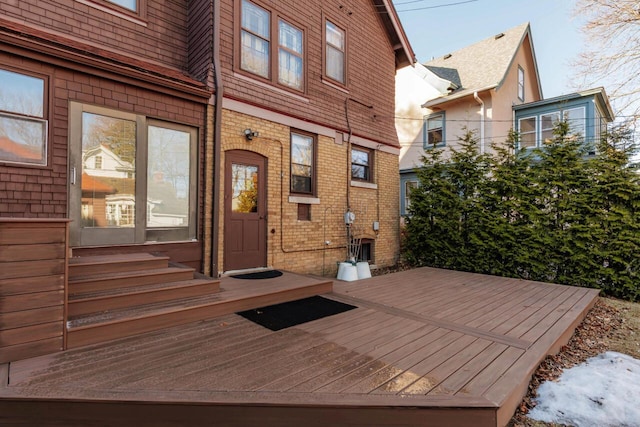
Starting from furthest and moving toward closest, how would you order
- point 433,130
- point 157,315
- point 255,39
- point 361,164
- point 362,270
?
point 433,130 → point 361,164 → point 362,270 → point 255,39 → point 157,315

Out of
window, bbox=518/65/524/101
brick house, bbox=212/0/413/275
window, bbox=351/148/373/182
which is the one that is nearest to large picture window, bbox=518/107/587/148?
window, bbox=518/65/524/101

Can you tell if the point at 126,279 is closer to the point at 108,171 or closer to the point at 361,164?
the point at 108,171

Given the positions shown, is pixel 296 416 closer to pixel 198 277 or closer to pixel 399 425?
pixel 399 425

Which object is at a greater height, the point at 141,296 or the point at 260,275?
the point at 141,296

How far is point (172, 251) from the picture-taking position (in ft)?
16.3

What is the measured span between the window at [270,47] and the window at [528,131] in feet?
33.5

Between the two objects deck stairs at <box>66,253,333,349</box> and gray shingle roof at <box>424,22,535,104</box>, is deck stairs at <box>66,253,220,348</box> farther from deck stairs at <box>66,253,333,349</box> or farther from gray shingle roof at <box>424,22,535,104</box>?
gray shingle roof at <box>424,22,535,104</box>

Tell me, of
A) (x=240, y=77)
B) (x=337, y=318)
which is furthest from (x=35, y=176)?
(x=337, y=318)

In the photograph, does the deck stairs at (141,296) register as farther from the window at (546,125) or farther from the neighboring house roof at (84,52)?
the window at (546,125)

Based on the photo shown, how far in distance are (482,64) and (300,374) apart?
48.7ft

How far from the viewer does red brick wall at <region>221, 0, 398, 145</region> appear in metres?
5.73

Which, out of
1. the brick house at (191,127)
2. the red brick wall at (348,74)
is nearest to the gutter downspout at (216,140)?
the brick house at (191,127)

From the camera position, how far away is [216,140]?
5.28 meters

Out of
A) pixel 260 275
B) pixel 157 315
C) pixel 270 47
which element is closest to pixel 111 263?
pixel 157 315
